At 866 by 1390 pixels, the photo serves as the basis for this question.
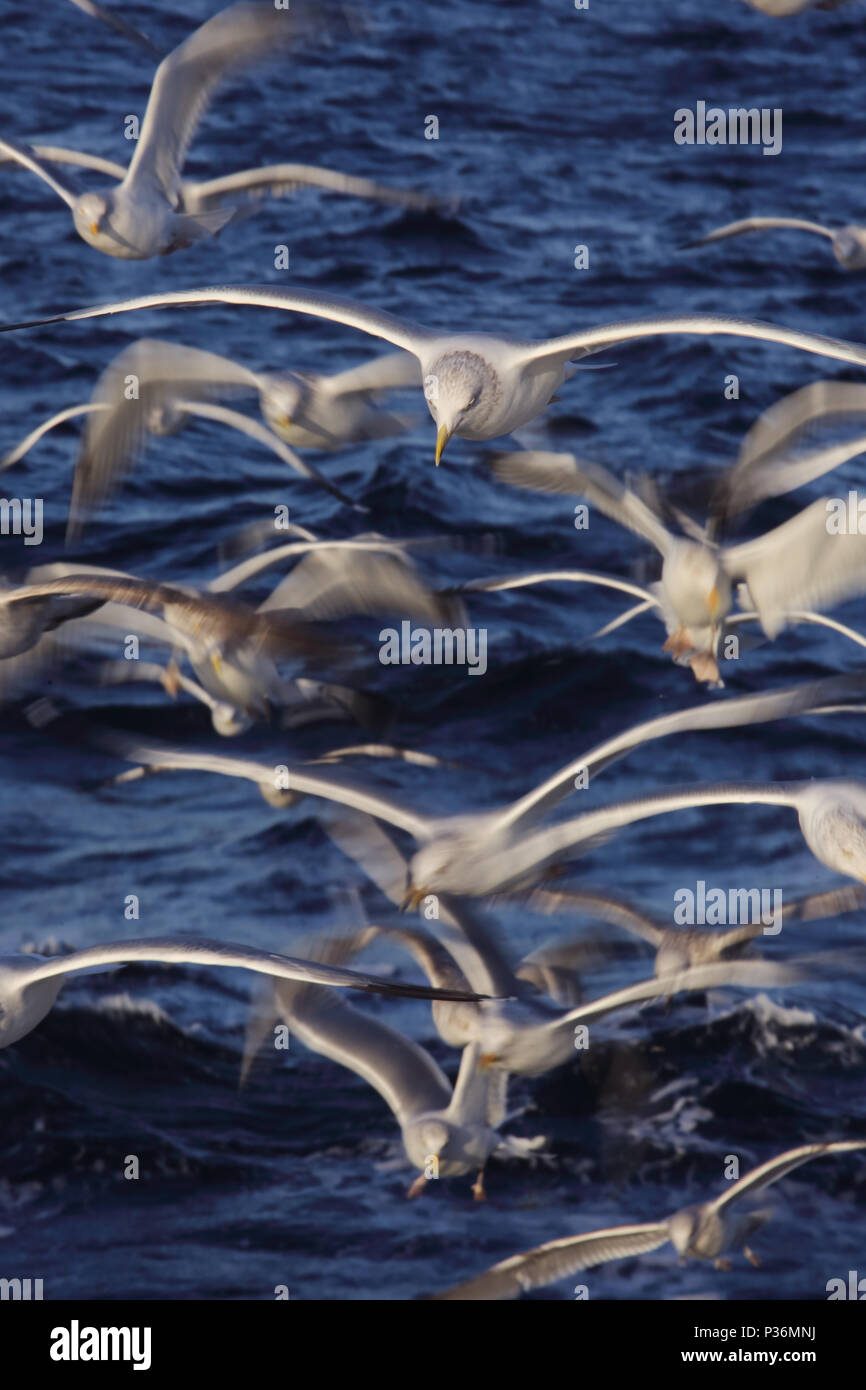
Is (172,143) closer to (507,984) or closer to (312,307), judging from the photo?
(312,307)

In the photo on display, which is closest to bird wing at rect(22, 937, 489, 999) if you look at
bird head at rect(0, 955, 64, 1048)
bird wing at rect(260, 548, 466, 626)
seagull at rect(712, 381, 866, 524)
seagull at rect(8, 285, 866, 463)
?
bird head at rect(0, 955, 64, 1048)

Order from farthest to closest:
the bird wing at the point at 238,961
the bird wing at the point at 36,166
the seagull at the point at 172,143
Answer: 1. the seagull at the point at 172,143
2. the bird wing at the point at 36,166
3. the bird wing at the point at 238,961

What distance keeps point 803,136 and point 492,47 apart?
4.24 m

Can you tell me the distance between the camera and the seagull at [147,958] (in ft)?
24.9

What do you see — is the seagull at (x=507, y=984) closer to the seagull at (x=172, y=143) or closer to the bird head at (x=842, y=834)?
the bird head at (x=842, y=834)

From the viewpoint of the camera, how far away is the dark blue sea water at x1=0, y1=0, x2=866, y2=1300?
13.2 metres

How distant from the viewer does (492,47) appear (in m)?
24.0

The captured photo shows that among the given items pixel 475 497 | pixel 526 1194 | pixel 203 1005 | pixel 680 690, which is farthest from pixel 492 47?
pixel 526 1194

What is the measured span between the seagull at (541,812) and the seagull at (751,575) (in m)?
0.52

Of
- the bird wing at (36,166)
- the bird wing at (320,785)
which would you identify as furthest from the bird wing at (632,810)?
the bird wing at (36,166)

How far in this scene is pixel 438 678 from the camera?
57.0ft

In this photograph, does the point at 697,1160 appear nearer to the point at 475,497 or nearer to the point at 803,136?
the point at 475,497

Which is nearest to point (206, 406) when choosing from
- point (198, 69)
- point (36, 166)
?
point (36, 166)

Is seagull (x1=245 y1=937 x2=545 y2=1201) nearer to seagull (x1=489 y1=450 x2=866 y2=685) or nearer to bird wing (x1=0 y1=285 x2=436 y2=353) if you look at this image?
seagull (x1=489 y1=450 x2=866 y2=685)
